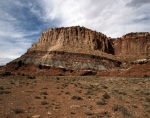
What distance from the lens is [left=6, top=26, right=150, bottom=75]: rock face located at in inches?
2603

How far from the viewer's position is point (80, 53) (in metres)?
72.1

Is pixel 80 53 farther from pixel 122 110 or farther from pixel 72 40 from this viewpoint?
pixel 122 110

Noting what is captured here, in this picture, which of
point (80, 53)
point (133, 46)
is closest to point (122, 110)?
point (80, 53)

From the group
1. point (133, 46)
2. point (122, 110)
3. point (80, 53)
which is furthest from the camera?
point (133, 46)

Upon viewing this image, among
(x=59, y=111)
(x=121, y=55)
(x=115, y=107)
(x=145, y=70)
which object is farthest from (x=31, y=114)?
(x=121, y=55)

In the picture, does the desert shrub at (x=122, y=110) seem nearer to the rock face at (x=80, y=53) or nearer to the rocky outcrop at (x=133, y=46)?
the rock face at (x=80, y=53)

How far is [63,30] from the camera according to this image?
85.8 metres

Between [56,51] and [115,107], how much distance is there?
6353cm

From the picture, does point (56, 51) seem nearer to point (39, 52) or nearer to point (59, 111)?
point (39, 52)

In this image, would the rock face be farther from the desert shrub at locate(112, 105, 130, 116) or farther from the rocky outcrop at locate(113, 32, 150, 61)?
the desert shrub at locate(112, 105, 130, 116)

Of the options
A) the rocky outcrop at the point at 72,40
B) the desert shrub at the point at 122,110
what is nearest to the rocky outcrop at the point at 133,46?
the rocky outcrop at the point at 72,40

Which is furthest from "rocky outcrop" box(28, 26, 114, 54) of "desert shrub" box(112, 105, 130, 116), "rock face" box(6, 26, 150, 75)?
"desert shrub" box(112, 105, 130, 116)

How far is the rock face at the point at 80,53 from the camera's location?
66.1m

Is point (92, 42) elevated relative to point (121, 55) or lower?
elevated
